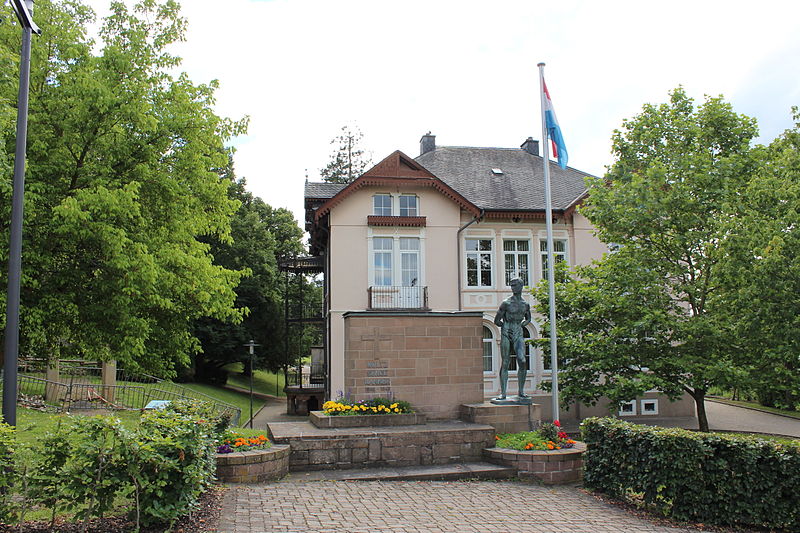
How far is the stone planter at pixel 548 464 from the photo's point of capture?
11.3 metres

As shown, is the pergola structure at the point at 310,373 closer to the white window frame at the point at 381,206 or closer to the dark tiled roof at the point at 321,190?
the dark tiled roof at the point at 321,190

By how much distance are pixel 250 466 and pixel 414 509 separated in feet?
9.43

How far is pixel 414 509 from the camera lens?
864 cm

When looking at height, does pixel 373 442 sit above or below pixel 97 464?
below

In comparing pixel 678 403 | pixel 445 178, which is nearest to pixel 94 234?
pixel 445 178

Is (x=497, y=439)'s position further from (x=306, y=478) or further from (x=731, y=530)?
(x=731, y=530)

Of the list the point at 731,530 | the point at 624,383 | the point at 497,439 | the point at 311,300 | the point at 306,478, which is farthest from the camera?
the point at 311,300

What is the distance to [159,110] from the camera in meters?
14.7

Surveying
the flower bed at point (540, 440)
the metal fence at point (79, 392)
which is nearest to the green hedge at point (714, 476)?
the flower bed at point (540, 440)

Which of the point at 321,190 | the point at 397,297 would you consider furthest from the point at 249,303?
the point at 397,297

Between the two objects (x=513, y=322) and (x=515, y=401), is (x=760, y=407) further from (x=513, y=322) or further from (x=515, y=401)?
(x=513, y=322)

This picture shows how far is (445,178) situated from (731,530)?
2187cm

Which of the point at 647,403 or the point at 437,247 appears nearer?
the point at 437,247

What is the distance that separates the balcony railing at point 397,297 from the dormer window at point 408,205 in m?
3.06
